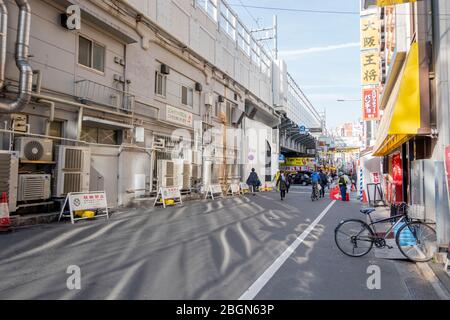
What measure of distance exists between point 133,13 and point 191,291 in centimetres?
1256

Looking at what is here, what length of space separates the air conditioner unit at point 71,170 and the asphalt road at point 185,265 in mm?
1304

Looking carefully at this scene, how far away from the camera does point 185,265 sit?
587cm

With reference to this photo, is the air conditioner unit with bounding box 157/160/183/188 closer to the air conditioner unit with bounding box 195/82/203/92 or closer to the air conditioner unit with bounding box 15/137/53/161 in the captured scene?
the air conditioner unit with bounding box 195/82/203/92

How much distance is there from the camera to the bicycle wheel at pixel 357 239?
680cm

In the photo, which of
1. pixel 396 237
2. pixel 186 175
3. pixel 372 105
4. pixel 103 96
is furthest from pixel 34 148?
pixel 372 105

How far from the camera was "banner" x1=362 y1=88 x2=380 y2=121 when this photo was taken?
22.7 m

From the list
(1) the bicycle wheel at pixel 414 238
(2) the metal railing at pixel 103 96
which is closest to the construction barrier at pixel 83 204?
(2) the metal railing at pixel 103 96

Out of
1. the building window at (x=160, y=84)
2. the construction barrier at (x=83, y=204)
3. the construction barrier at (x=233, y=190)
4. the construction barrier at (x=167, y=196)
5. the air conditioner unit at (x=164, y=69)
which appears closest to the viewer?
the construction barrier at (x=83, y=204)

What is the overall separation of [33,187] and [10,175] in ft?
2.95

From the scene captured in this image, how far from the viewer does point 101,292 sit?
448 cm

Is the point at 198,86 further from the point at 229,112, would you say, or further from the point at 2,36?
the point at 2,36

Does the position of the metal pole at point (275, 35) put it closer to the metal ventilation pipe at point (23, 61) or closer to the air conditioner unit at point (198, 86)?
the air conditioner unit at point (198, 86)

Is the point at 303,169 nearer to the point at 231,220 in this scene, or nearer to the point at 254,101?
the point at 254,101

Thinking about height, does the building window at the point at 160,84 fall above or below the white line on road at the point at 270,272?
above
